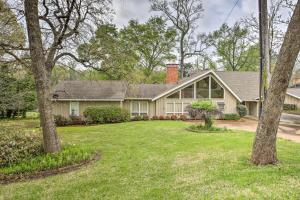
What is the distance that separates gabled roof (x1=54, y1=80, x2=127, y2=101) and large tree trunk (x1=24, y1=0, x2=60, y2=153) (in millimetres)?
12650

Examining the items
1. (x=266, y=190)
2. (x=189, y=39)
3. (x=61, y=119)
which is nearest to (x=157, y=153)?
(x=266, y=190)

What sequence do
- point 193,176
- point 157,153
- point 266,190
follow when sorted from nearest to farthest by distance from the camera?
point 266,190, point 193,176, point 157,153

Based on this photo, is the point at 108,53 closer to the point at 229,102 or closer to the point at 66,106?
the point at 66,106

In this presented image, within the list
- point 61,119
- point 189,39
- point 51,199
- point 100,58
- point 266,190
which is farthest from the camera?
point 189,39

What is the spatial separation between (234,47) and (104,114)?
24200 mm

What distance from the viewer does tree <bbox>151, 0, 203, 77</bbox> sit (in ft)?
106

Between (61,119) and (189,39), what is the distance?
22.2 meters

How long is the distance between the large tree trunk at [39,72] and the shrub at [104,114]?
38.1 ft

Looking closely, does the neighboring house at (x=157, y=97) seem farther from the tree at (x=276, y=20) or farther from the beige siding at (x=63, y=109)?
the tree at (x=276, y=20)

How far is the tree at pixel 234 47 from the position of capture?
3447 centimetres

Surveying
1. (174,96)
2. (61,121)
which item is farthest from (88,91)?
(174,96)

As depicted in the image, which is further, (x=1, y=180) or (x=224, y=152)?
(x=224, y=152)

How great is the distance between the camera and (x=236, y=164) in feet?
21.2

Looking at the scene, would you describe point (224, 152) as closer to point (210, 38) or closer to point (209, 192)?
point (209, 192)
